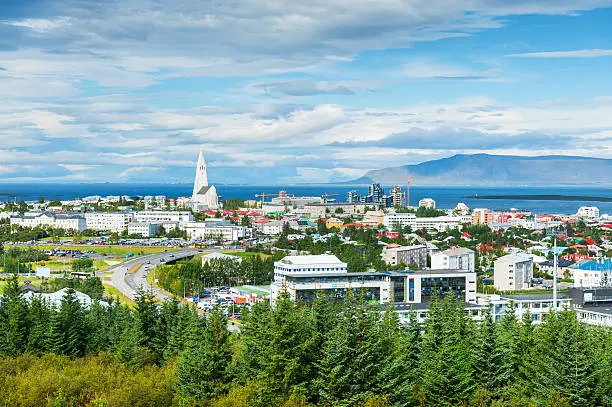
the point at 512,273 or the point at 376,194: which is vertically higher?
the point at 376,194

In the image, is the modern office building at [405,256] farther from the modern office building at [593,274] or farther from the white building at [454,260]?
the modern office building at [593,274]

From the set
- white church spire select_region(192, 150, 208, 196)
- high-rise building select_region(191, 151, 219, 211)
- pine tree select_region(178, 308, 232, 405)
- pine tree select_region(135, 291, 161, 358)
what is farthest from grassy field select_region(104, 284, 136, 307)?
white church spire select_region(192, 150, 208, 196)

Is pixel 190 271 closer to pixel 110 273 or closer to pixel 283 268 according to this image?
pixel 110 273

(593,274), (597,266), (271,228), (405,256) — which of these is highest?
(271,228)

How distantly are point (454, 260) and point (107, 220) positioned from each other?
121 ft

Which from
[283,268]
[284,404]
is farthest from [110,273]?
[284,404]

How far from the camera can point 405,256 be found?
39.6m

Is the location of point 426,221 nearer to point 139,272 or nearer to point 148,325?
point 139,272

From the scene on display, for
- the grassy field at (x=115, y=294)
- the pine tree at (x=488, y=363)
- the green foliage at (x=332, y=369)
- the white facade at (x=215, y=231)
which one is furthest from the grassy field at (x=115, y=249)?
the pine tree at (x=488, y=363)

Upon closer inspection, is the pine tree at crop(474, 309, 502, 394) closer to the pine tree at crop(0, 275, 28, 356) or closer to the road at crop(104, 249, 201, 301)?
the pine tree at crop(0, 275, 28, 356)

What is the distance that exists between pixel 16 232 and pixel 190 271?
2690cm

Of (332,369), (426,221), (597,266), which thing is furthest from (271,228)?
(332,369)

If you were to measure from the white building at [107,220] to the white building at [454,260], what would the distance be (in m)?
34.2

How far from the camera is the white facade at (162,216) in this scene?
216 ft
